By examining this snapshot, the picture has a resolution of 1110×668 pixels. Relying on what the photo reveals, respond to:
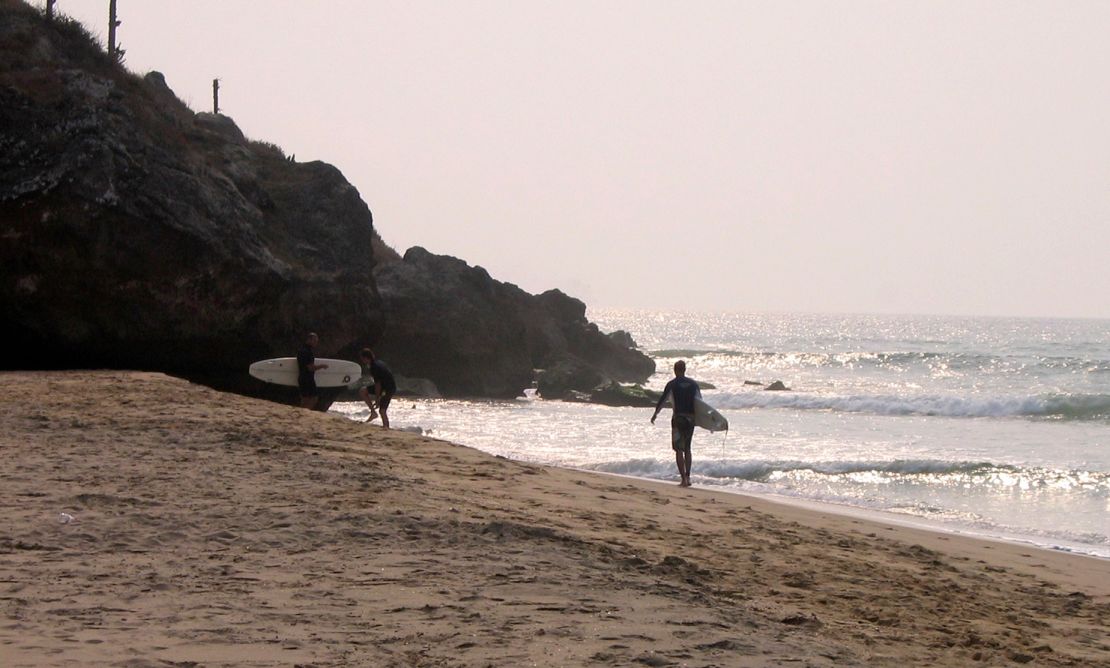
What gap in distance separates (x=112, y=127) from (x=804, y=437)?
47.0ft

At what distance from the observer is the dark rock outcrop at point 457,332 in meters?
33.7

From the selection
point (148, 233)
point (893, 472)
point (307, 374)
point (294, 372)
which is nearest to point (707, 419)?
point (893, 472)

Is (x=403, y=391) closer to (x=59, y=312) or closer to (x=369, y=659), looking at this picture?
(x=59, y=312)

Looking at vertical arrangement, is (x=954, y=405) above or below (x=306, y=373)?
below

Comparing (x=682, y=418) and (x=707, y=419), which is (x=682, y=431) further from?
(x=707, y=419)

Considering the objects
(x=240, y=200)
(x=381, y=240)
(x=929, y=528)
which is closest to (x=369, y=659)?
(x=929, y=528)

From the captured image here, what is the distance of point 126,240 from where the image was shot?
16.0m

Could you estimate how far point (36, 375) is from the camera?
1441 centimetres

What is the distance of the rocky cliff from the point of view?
51.6 feet

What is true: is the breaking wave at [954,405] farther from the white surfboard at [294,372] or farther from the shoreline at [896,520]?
the shoreline at [896,520]

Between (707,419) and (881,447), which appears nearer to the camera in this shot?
(707,419)

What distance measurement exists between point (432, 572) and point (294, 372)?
11670 millimetres

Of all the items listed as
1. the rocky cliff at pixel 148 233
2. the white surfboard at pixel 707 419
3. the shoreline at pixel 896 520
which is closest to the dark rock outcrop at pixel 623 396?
the rocky cliff at pixel 148 233

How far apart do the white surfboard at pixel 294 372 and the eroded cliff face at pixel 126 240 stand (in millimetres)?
734
